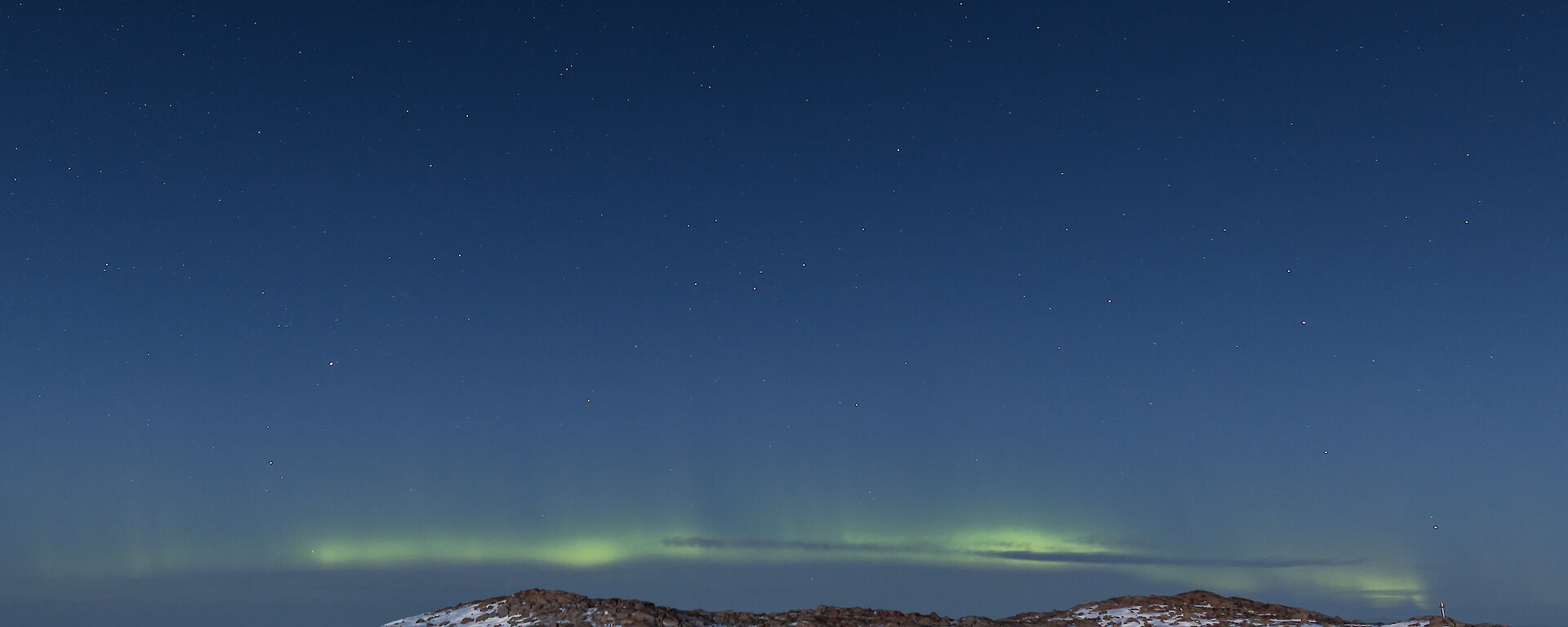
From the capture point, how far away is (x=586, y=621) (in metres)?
34.2

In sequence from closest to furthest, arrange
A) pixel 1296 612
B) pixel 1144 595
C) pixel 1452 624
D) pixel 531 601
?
pixel 1452 624, pixel 531 601, pixel 1296 612, pixel 1144 595

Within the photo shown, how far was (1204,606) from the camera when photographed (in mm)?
40312

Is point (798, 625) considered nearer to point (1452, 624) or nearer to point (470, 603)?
point (470, 603)

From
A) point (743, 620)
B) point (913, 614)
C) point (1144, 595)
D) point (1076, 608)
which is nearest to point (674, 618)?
point (743, 620)

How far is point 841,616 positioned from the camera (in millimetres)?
36188

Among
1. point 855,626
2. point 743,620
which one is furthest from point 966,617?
point 743,620

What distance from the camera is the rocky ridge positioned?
34.7 m

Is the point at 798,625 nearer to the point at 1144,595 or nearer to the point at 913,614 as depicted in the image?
the point at 913,614

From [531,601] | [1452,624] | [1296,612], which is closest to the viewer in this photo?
[1452,624]

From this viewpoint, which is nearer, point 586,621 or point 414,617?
point 586,621

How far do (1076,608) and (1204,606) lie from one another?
15.9 feet

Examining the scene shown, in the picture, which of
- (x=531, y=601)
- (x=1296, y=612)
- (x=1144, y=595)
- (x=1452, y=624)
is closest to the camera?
(x=1452, y=624)

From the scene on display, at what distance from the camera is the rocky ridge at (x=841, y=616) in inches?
1364

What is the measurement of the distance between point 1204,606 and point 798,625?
1714 cm
